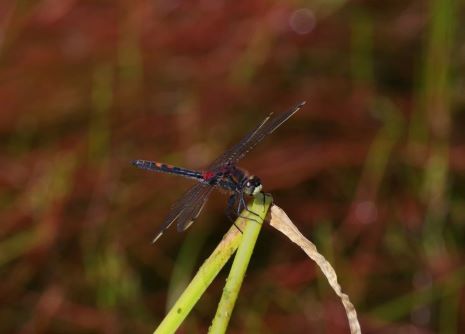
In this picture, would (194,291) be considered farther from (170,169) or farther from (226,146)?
(226,146)

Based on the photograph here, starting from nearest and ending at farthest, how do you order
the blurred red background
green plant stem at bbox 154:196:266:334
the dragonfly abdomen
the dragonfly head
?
green plant stem at bbox 154:196:266:334, the dragonfly head, the dragonfly abdomen, the blurred red background

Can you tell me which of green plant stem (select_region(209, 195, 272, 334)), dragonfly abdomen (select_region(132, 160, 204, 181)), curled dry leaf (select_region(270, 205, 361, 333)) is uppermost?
green plant stem (select_region(209, 195, 272, 334))

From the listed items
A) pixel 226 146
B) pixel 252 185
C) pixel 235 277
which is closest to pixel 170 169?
pixel 252 185

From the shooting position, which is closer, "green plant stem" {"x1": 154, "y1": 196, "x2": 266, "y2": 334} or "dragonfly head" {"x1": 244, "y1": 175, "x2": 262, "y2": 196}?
"green plant stem" {"x1": 154, "y1": 196, "x2": 266, "y2": 334}

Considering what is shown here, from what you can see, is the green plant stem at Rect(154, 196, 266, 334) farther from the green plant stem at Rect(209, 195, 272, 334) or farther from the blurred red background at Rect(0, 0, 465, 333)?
the blurred red background at Rect(0, 0, 465, 333)

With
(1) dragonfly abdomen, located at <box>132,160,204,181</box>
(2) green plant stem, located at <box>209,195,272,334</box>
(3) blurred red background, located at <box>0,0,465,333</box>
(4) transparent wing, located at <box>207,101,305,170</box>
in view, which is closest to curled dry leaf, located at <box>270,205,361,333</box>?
(2) green plant stem, located at <box>209,195,272,334</box>

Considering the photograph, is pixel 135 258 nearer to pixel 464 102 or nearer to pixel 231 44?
pixel 231 44

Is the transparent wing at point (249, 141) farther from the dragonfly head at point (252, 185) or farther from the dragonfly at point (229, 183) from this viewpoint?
the dragonfly head at point (252, 185)

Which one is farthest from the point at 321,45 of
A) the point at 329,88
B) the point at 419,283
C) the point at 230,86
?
the point at 419,283
